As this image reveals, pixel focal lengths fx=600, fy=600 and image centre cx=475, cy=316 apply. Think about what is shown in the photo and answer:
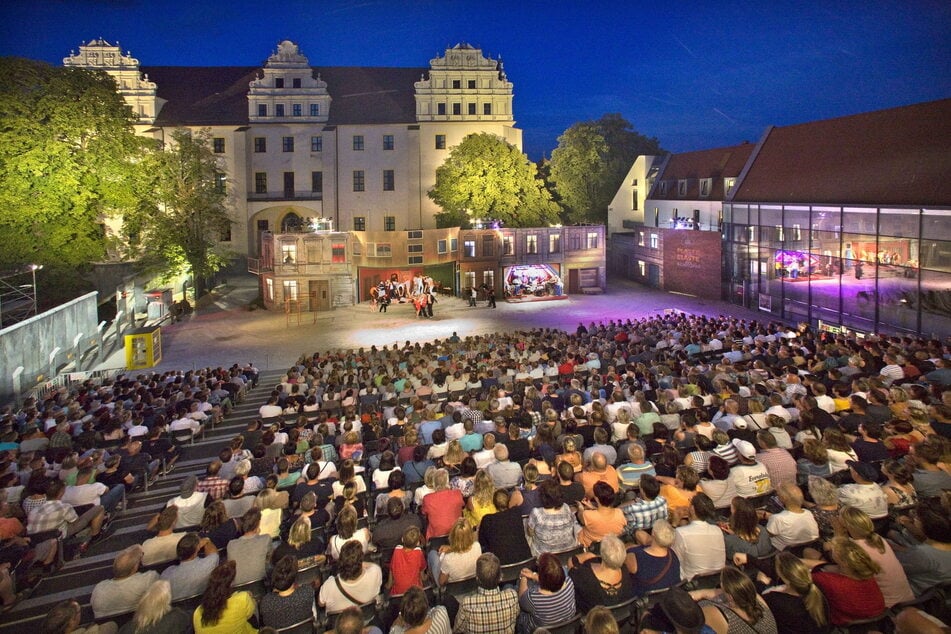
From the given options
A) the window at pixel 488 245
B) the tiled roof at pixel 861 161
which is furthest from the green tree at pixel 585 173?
the tiled roof at pixel 861 161

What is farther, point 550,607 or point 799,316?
point 799,316

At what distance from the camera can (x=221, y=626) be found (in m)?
4.90

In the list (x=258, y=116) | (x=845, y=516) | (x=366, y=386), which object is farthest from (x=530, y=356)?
(x=258, y=116)

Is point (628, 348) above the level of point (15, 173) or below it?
below

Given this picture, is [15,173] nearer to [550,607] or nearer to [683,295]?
[550,607]

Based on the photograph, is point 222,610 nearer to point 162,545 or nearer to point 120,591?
point 120,591

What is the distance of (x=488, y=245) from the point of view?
39.0 metres

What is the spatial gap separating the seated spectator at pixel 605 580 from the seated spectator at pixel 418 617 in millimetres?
1175

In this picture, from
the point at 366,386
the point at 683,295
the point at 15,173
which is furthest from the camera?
the point at 683,295

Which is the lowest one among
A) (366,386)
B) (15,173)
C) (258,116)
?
(366,386)

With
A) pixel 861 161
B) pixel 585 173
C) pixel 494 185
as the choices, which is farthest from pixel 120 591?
pixel 585 173

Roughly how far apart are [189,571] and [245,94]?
2079 inches

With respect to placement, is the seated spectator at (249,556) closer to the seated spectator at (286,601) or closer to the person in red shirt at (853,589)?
the seated spectator at (286,601)

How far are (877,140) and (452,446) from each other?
28.7 meters
